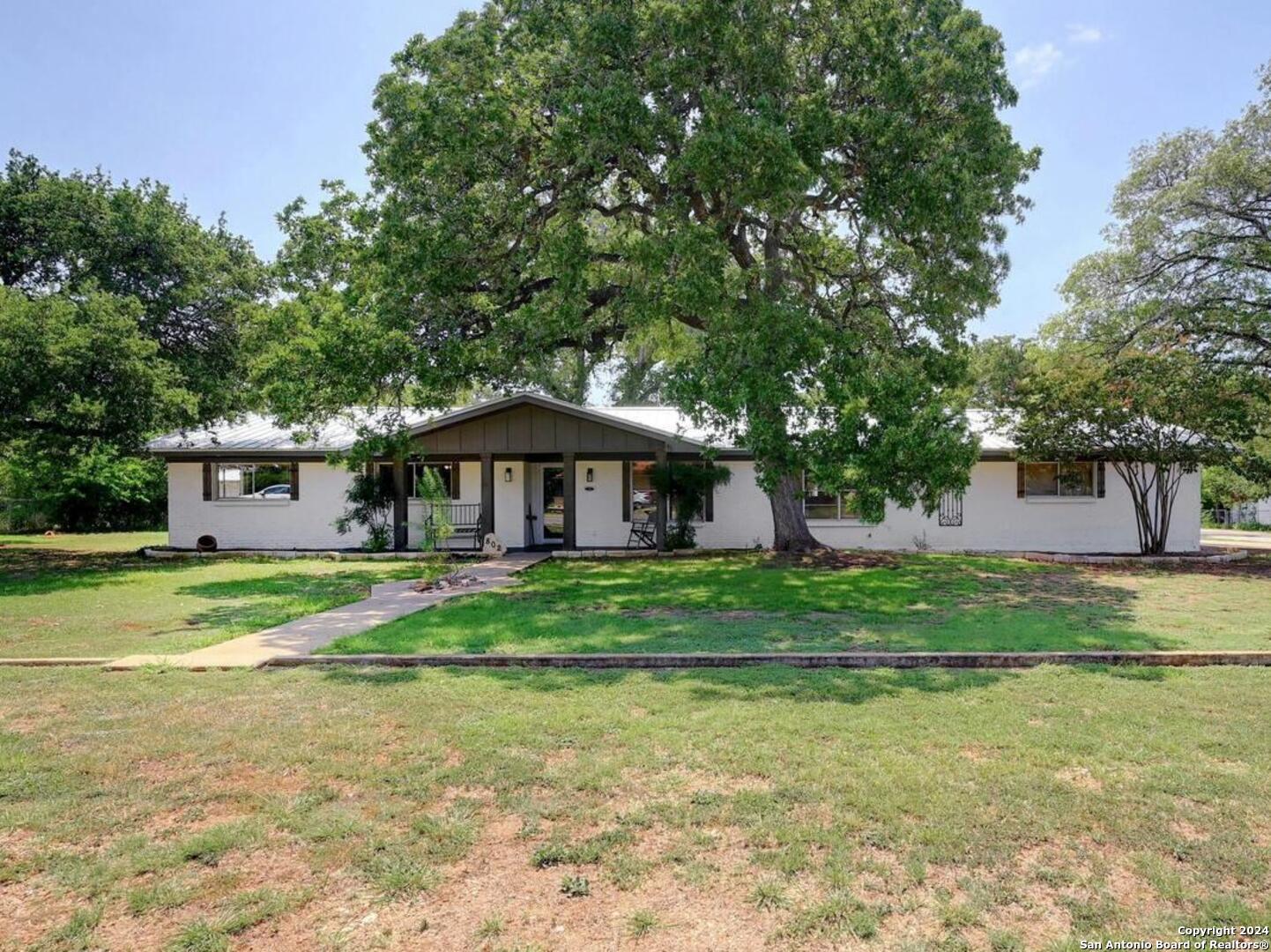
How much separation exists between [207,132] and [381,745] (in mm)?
13468

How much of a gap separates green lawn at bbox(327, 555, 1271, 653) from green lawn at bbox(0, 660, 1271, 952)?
188 centimetres

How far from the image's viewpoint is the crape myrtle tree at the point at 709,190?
39.7ft

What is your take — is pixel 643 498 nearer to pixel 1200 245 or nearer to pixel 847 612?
pixel 847 612

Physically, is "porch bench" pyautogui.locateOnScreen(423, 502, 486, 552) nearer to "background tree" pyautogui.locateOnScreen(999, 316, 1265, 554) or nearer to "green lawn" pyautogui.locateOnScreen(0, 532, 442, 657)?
"green lawn" pyautogui.locateOnScreen(0, 532, 442, 657)

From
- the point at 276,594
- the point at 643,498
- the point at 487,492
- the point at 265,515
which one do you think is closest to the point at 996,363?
the point at 643,498

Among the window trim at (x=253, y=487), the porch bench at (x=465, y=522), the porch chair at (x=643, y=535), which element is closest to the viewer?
the porch bench at (x=465, y=522)

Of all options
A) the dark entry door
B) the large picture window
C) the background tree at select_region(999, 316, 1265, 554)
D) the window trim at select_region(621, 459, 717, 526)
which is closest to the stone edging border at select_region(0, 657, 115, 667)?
the window trim at select_region(621, 459, 717, 526)

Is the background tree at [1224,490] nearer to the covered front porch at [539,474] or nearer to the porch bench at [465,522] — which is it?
the covered front porch at [539,474]

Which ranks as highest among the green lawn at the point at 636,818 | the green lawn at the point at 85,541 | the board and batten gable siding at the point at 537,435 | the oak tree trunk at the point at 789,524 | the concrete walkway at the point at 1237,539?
the board and batten gable siding at the point at 537,435

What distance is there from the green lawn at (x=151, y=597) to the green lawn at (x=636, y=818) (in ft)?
8.65

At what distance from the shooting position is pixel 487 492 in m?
17.4

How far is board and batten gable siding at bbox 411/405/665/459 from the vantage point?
1686 cm

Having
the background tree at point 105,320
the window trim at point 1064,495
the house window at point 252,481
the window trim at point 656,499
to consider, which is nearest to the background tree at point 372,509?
the house window at point 252,481

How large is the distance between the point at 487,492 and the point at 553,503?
269 centimetres
